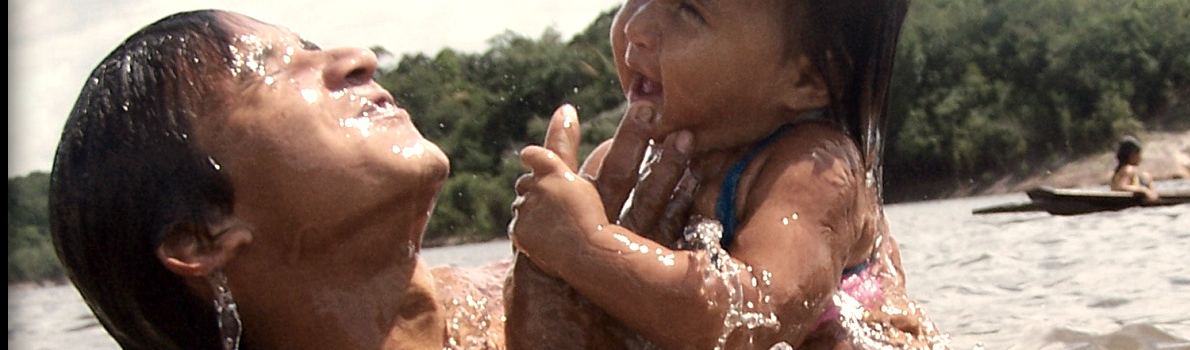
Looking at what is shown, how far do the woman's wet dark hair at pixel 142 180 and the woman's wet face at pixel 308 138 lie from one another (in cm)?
4

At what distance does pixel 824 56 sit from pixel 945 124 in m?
40.7

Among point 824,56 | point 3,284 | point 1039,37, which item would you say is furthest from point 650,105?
point 1039,37

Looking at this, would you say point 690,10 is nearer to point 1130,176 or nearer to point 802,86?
point 802,86

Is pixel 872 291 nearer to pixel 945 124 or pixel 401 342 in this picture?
pixel 401 342

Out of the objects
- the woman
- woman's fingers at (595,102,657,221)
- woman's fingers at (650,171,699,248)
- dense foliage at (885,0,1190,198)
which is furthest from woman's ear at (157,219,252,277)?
dense foliage at (885,0,1190,198)

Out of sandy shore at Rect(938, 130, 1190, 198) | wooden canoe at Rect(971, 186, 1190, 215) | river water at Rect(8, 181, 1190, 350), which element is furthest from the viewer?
sandy shore at Rect(938, 130, 1190, 198)

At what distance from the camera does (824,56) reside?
9.97ft

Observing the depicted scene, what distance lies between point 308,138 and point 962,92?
142 ft

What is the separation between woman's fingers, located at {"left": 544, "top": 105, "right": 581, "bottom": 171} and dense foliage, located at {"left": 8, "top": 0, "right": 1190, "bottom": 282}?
2988 centimetres

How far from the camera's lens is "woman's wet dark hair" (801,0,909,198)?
3021mm

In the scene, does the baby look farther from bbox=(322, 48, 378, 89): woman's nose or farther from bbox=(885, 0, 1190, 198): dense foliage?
bbox=(885, 0, 1190, 198): dense foliage

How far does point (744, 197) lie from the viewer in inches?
116

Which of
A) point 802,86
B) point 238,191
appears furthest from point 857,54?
point 238,191

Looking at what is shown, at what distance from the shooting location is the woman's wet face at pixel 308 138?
2820 millimetres
